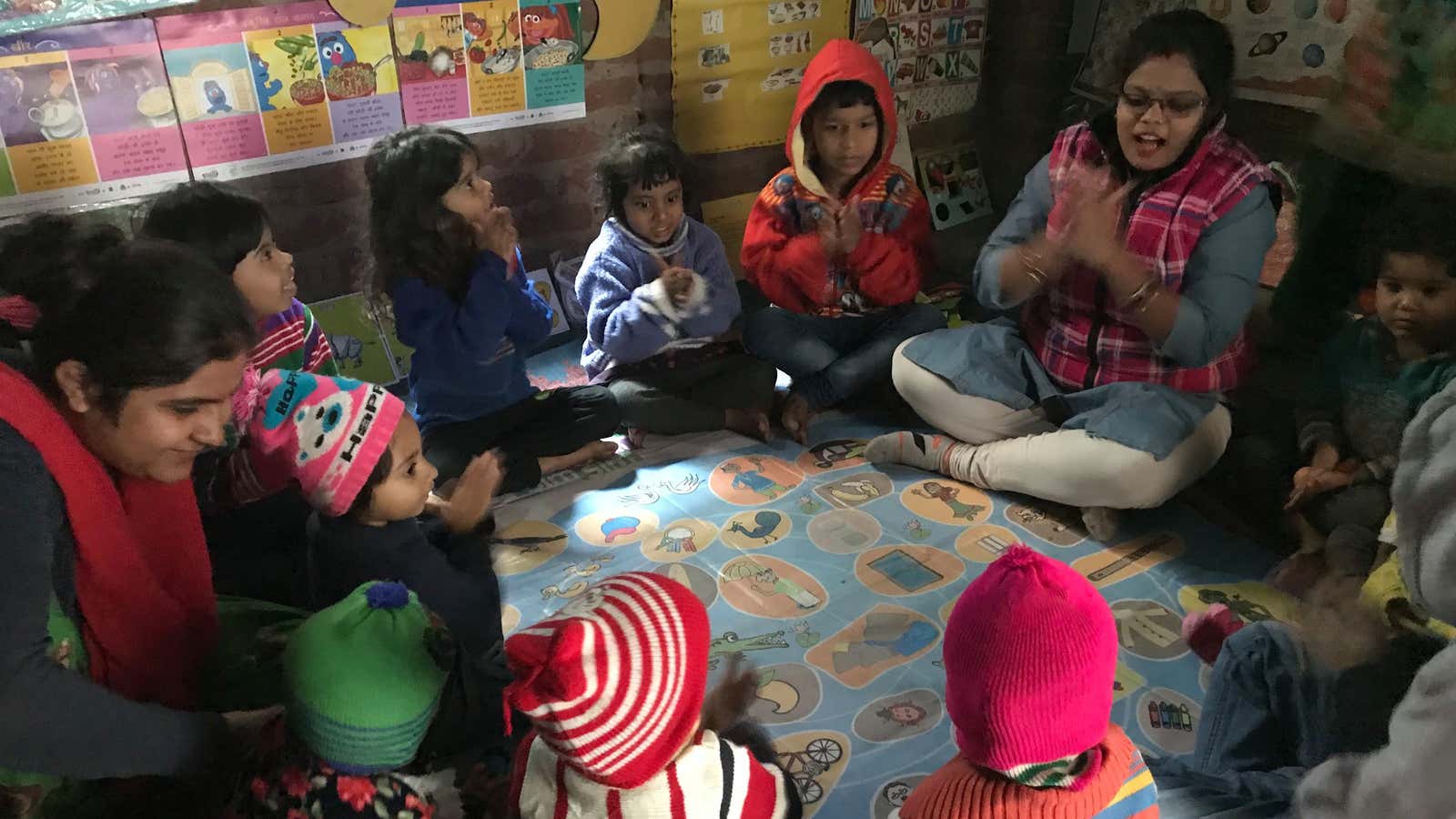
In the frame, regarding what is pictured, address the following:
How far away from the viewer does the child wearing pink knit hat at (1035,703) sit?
0.76m

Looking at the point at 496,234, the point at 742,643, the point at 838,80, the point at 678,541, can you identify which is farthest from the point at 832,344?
the point at 742,643

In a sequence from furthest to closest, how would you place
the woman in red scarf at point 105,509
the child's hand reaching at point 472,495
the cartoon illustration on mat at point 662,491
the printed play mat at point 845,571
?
1. the cartoon illustration on mat at point 662,491
2. the child's hand reaching at point 472,495
3. the printed play mat at point 845,571
4. the woman in red scarf at point 105,509

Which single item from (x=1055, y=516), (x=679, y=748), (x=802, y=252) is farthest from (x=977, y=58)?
(x=679, y=748)

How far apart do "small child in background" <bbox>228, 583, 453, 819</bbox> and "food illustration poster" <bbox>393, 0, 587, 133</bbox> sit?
1471 mm

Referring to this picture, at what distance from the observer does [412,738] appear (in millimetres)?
922

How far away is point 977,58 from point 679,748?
2.61m

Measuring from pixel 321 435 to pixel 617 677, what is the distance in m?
0.58

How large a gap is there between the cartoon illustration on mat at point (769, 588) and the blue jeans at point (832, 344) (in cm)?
61

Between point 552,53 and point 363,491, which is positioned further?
point 552,53

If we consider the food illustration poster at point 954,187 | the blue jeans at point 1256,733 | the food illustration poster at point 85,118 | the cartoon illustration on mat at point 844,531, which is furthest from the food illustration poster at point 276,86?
the blue jeans at point 1256,733

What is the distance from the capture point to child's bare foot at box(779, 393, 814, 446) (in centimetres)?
212

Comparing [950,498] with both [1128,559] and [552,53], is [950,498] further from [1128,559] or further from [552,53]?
[552,53]

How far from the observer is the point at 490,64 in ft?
7.07

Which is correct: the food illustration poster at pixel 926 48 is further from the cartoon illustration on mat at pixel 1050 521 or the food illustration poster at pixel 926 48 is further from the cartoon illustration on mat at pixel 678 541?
the cartoon illustration on mat at pixel 678 541
